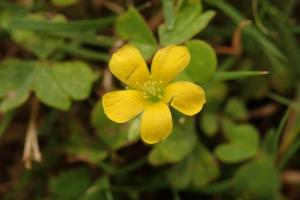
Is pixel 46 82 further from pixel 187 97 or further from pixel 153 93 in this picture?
pixel 187 97

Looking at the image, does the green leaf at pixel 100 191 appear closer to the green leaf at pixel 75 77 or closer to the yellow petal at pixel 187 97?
the green leaf at pixel 75 77

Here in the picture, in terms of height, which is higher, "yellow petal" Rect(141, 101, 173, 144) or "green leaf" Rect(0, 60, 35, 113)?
"yellow petal" Rect(141, 101, 173, 144)

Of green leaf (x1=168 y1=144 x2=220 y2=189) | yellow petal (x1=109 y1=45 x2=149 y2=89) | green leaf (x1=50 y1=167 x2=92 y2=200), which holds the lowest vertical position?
green leaf (x1=50 y1=167 x2=92 y2=200)

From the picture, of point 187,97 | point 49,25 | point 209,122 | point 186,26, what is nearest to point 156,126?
point 187,97

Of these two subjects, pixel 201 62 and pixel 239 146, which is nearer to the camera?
pixel 201 62

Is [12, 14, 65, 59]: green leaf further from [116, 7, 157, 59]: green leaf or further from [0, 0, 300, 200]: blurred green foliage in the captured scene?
[116, 7, 157, 59]: green leaf

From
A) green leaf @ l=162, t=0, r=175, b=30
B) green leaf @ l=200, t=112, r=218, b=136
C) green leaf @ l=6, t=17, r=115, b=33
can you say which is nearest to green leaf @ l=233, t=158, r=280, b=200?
green leaf @ l=200, t=112, r=218, b=136

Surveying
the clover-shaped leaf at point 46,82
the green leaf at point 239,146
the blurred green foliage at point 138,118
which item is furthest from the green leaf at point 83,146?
the green leaf at point 239,146
